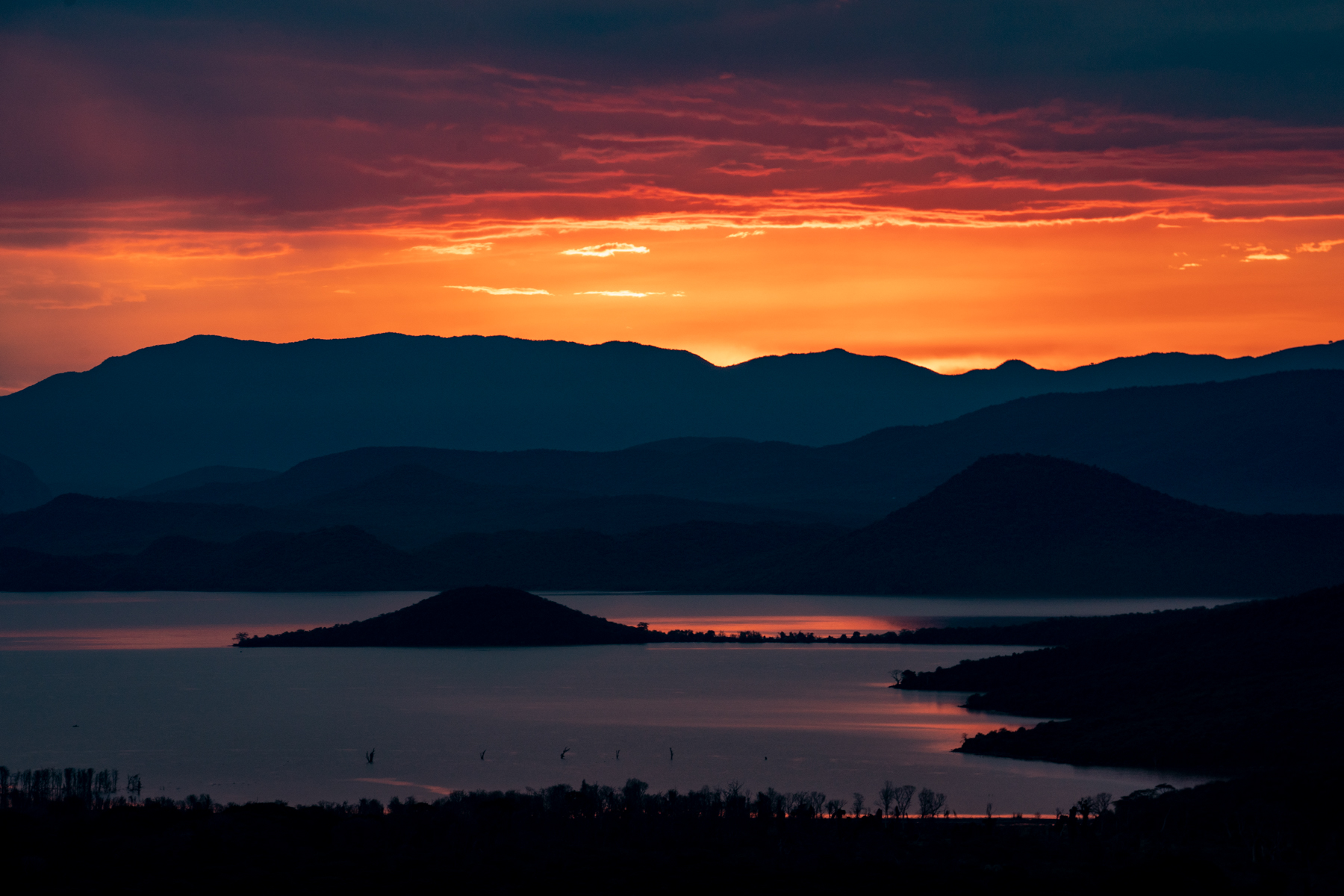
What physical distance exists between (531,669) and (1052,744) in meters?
55.3

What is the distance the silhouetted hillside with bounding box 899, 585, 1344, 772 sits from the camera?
65.8 metres

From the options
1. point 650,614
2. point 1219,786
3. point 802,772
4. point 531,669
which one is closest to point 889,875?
point 1219,786

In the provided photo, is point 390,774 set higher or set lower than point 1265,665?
lower

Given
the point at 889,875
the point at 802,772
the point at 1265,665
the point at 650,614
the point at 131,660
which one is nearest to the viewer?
the point at 889,875

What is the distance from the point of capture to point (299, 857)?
48312 millimetres

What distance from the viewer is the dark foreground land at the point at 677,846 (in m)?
45.4

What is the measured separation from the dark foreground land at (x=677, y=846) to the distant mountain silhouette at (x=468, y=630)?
79.8 metres

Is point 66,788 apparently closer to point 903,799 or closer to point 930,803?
point 903,799

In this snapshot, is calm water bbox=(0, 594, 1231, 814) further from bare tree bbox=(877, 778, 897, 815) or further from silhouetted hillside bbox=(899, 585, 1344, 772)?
silhouetted hillside bbox=(899, 585, 1344, 772)

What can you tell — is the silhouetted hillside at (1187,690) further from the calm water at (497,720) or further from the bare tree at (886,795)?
the bare tree at (886,795)

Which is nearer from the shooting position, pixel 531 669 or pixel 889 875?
pixel 889 875

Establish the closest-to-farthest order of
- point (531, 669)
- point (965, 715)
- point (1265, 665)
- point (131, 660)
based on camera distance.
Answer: point (1265, 665), point (965, 715), point (531, 669), point (131, 660)

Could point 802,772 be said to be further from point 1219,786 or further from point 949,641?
point 949,641

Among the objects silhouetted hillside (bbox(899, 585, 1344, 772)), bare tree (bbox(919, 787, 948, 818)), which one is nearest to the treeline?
bare tree (bbox(919, 787, 948, 818))
